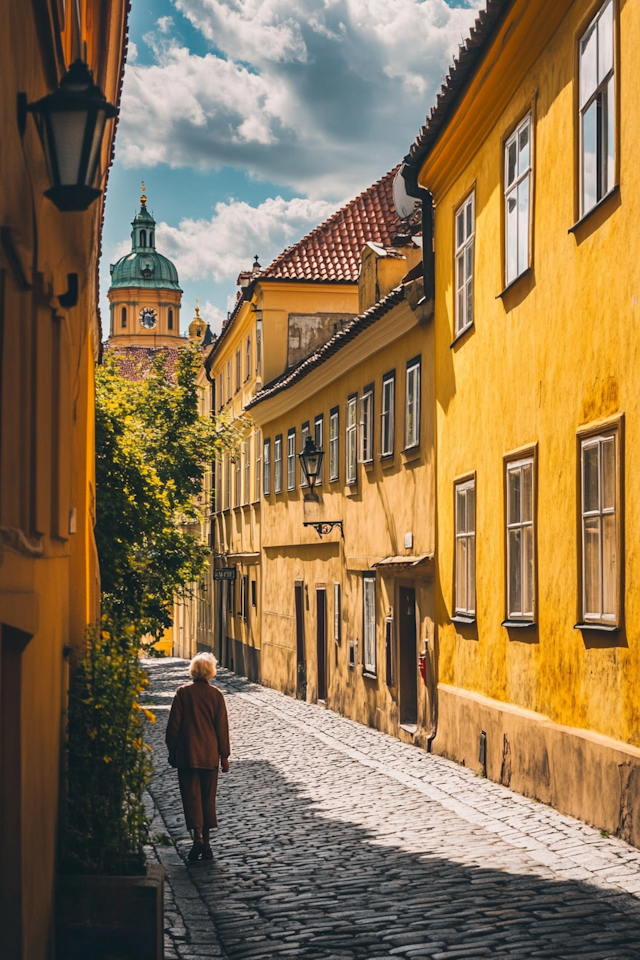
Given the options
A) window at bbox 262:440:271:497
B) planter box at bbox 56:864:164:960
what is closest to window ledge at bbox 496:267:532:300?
planter box at bbox 56:864:164:960

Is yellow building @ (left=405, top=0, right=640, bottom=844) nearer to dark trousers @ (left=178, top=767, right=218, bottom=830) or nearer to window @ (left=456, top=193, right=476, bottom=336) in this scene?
window @ (left=456, top=193, right=476, bottom=336)

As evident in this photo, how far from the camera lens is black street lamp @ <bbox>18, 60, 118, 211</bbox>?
4.89 meters

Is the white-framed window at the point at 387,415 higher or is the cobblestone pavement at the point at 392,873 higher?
the white-framed window at the point at 387,415

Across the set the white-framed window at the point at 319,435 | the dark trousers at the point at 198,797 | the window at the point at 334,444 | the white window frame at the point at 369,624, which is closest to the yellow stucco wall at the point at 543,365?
the dark trousers at the point at 198,797

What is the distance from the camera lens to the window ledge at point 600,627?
1008 centimetres

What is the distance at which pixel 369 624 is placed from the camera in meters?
21.0

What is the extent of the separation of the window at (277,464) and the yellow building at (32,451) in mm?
23983

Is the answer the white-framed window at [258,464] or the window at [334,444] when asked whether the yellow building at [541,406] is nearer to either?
the window at [334,444]

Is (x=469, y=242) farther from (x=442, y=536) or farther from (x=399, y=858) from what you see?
(x=399, y=858)

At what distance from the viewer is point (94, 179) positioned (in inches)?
202

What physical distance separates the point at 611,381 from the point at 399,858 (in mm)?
3822

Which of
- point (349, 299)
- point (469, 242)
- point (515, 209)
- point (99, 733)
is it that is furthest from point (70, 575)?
point (349, 299)

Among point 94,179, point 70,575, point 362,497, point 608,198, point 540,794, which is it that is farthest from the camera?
point 362,497

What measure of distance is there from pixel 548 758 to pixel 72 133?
812 centimetres
